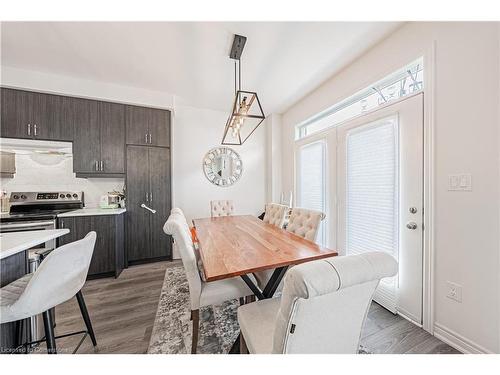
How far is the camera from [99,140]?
295cm

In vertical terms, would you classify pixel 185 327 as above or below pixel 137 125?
below

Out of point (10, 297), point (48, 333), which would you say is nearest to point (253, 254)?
point (48, 333)

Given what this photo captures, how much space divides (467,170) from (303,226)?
4.30 feet

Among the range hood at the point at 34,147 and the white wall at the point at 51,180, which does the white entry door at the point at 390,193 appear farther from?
the range hood at the point at 34,147

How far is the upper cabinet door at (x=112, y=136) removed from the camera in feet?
9.74

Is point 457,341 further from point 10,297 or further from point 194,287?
point 10,297

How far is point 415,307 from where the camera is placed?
173cm

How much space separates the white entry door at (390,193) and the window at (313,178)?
1.63 ft

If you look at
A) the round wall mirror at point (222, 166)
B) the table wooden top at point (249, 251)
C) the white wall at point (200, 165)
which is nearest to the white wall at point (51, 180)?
the white wall at point (200, 165)

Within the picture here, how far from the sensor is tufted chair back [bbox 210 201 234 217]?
3.32 m
